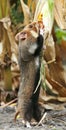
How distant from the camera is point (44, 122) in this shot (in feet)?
16.9

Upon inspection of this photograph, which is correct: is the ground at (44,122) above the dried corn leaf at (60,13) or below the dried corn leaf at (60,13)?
below

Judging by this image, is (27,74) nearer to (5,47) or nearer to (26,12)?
(26,12)

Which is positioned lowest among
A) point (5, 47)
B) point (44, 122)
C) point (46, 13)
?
point (44, 122)

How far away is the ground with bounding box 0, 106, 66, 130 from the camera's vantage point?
197 inches

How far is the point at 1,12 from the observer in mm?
6191

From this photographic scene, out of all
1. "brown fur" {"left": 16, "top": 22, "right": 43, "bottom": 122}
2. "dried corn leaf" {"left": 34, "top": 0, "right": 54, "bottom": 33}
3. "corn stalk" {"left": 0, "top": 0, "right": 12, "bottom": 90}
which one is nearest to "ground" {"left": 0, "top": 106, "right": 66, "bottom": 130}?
"brown fur" {"left": 16, "top": 22, "right": 43, "bottom": 122}

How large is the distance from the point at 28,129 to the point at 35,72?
541mm

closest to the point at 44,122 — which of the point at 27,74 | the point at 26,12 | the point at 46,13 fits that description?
the point at 27,74

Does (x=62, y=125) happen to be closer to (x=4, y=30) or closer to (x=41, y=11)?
(x=41, y=11)

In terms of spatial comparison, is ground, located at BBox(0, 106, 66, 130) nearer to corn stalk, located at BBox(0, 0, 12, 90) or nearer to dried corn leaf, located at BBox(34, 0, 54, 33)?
corn stalk, located at BBox(0, 0, 12, 90)

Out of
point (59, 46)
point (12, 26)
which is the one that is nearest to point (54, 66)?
point (59, 46)

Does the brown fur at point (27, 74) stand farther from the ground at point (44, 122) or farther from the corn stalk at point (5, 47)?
the corn stalk at point (5, 47)

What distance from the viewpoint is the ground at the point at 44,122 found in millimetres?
5004

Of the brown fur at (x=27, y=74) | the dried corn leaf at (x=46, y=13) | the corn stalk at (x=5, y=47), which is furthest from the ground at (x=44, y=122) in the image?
the dried corn leaf at (x=46, y=13)
